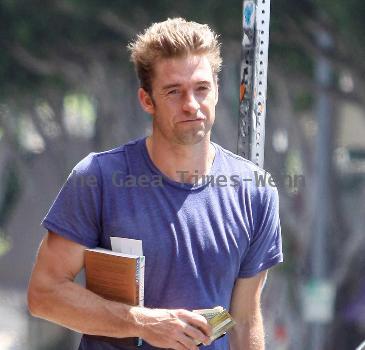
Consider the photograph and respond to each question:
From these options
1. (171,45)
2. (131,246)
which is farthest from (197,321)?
(171,45)

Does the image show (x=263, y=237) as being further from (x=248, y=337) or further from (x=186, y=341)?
(x=186, y=341)

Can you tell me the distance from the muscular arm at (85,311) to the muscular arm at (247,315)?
11.9 inches

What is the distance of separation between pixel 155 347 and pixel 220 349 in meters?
0.21

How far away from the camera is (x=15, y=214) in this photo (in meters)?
17.9

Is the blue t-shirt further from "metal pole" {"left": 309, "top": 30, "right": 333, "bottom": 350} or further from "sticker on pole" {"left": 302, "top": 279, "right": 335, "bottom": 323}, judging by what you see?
"sticker on pole" {"left": 302, "top": 279, "right": 335, "bottom": 323}

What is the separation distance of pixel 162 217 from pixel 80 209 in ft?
0.72

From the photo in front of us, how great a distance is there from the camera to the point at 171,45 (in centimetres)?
277

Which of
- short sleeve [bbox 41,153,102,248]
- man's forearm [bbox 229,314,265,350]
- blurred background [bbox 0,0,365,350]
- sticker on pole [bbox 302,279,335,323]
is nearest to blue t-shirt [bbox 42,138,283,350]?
short sleeve [bbox 41,153,102,248]

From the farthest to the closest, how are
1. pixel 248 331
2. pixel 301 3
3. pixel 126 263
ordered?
pixel 301 3 → pixel 248 331 → pixel 126 263

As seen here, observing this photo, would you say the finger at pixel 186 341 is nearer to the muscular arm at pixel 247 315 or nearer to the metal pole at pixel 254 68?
the muscular arm at pixel 247 315

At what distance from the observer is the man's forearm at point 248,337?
9.85ft

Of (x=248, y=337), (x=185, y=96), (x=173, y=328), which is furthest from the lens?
(x=248, y=337)

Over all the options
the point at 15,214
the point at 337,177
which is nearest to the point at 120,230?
the point at 337,177

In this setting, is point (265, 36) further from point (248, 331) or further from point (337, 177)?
point (337, 177)
